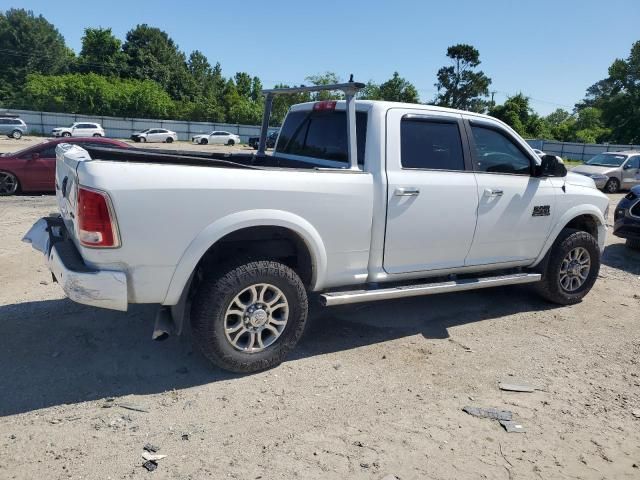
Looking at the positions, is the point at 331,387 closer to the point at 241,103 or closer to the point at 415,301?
the point at 415,301

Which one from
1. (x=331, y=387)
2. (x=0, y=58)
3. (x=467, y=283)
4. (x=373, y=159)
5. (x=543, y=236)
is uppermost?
(x=0, y=58)

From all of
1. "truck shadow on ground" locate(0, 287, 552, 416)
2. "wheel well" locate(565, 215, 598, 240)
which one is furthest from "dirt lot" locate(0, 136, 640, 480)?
"wheel well" locate(565, 215, 598, 240)

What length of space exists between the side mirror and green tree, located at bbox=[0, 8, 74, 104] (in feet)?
251

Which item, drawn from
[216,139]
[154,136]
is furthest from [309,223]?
[216,139]

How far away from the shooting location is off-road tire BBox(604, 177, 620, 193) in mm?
18198

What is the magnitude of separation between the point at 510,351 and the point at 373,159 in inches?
81.3

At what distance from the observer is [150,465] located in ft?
9.16

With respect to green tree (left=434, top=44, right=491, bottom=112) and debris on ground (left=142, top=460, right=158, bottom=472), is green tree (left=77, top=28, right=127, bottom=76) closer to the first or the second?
green tree (left=434, top=44, right=491, bottom=112)

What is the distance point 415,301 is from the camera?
568 centimetres

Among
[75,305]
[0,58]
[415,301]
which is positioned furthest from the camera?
[0,58]

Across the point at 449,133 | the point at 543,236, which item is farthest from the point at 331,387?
the point at 543,236

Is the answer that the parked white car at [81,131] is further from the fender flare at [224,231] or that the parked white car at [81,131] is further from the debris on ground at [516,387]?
the debris on ground at [516,387]

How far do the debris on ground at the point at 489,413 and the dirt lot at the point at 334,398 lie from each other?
0.07m

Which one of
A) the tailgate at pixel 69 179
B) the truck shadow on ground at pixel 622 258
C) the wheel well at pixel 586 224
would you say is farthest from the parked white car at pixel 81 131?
the wheel well at pixel 586 224
